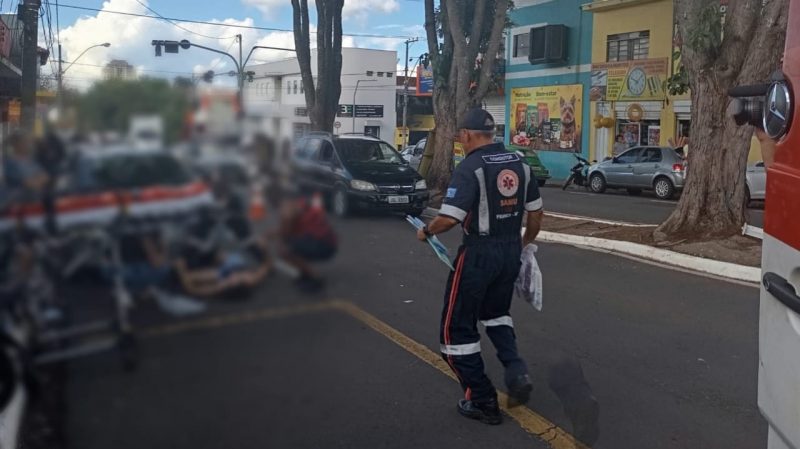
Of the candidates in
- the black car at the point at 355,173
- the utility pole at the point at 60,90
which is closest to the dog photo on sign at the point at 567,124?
the black car at the point at 355,173

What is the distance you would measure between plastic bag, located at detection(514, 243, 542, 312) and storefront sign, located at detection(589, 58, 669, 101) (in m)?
21.7

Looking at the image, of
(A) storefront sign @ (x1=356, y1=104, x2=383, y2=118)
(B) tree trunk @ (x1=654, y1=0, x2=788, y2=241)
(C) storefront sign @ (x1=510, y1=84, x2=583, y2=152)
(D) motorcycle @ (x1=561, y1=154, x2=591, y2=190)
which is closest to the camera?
(A) storefront sign @ (x1=356, y1=104, x2=383, y2=118)

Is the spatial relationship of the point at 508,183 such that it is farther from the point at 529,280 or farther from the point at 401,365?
the point at 401,365

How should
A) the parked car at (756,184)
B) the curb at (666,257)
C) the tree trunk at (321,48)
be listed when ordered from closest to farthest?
the tree trunk at (321,48) < the curb at (666,257) < the parked car at (756,184)

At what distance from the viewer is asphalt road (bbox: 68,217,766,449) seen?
1.35m

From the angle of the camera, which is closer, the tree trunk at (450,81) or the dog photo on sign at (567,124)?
the tree trunk at (450,81)

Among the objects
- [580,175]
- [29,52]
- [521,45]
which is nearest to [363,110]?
[29,52]

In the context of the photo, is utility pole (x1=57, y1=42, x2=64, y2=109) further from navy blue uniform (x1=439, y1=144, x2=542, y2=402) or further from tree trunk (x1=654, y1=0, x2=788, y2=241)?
tree trunk (x1=654, y1=0, x2=788, y2=241)

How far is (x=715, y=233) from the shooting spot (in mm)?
9703

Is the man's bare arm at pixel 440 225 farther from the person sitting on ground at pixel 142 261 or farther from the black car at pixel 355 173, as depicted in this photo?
the person sitting on ground at pixel 142 261

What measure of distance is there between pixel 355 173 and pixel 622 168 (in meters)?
21.2

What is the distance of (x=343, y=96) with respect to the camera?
2.49 m

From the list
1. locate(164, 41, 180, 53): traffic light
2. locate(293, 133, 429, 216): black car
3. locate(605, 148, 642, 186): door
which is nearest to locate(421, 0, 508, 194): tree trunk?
locate(605, 148, 642, 186): door

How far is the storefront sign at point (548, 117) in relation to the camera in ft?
95.1
